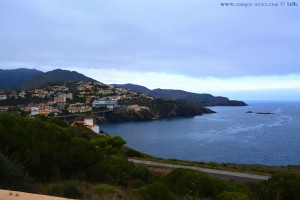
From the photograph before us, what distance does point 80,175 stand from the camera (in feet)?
30.8

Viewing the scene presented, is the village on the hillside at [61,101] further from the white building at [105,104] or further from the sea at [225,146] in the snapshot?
the sea at [225,146]

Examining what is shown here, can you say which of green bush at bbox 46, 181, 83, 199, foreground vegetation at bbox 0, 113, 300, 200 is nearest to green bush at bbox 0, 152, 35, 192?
foreground vegetation at bbox 0, 113, 300, 200

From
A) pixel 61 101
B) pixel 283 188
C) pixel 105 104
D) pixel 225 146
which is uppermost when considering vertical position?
pixel 61 101

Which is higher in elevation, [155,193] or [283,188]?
[155,193]

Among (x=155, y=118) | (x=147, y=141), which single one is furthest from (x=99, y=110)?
(x=147, y=141)

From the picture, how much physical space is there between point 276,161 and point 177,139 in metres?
22.9

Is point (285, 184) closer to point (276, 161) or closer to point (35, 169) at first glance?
point (35, 169)

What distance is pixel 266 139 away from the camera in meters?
54.4

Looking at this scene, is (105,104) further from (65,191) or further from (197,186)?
(65,191)

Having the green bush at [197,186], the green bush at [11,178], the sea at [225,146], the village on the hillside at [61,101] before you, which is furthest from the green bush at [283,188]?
the village on the hillside at [61,101]

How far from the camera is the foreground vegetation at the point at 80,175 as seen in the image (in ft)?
20.1

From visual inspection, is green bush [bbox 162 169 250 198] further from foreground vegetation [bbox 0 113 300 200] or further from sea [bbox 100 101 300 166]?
sea [bbox 100 101 300 166]

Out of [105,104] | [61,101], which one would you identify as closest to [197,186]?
[105,104]

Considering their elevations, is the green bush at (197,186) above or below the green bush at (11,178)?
below
